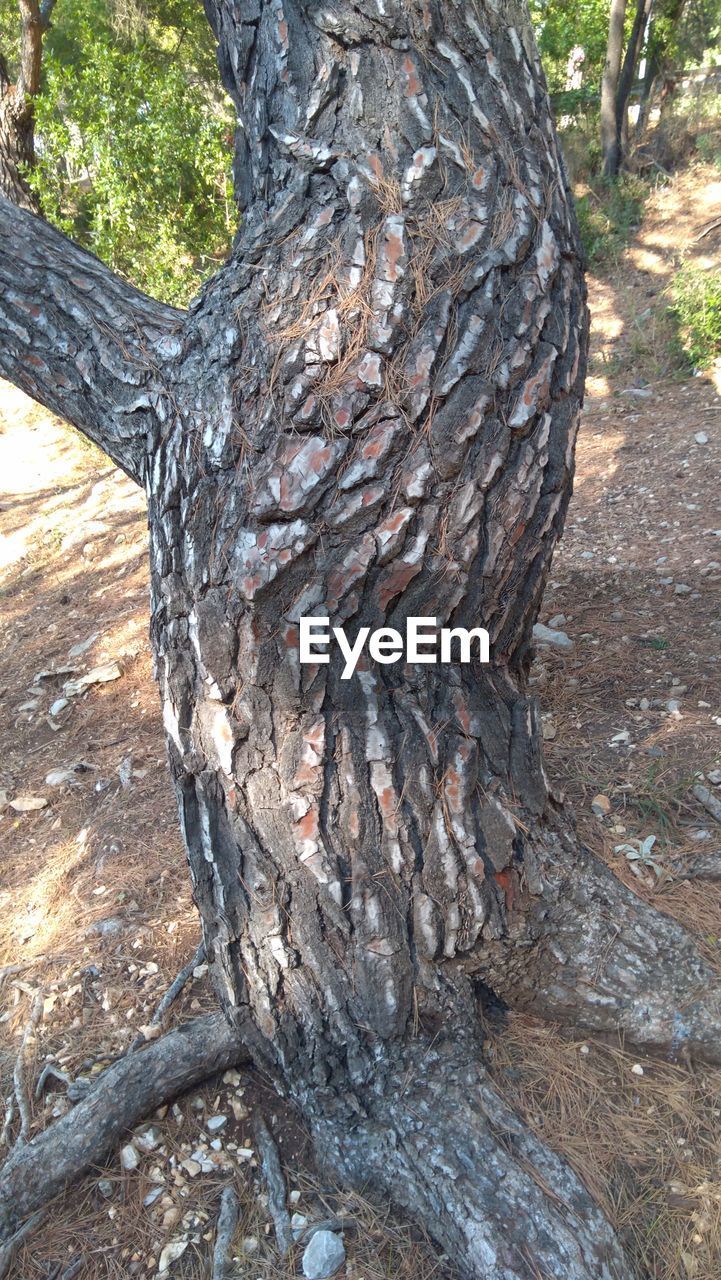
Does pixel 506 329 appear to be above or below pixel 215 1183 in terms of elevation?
above

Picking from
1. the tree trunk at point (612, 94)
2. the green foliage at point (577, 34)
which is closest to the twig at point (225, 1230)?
the tree trunk at point (612, 94)

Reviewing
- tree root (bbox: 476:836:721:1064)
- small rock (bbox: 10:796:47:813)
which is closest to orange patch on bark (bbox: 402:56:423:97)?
tree root (bbox: 476:836:721:1064)

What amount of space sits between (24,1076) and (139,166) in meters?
5.59

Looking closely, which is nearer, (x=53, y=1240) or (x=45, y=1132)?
(x=53, y=1240)

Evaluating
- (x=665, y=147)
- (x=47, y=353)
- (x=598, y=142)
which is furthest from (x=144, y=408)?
(x=598, y=142)

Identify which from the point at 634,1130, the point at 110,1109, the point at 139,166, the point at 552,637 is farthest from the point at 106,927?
the point at 139,166

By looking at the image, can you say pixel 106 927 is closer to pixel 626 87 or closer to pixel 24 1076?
pixel 24 1076

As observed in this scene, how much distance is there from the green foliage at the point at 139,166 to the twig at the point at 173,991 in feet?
16.3

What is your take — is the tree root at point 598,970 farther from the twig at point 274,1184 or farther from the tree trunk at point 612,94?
the tree trunk at point 612,94

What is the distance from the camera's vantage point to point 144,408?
1883 millimetres

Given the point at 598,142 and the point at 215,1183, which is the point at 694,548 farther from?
the point at 598,142

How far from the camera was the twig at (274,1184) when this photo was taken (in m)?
1.69

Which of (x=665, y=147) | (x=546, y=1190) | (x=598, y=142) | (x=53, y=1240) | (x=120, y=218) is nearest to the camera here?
(x=546, y=1190)

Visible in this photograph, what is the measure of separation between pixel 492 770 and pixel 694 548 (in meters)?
2.43
